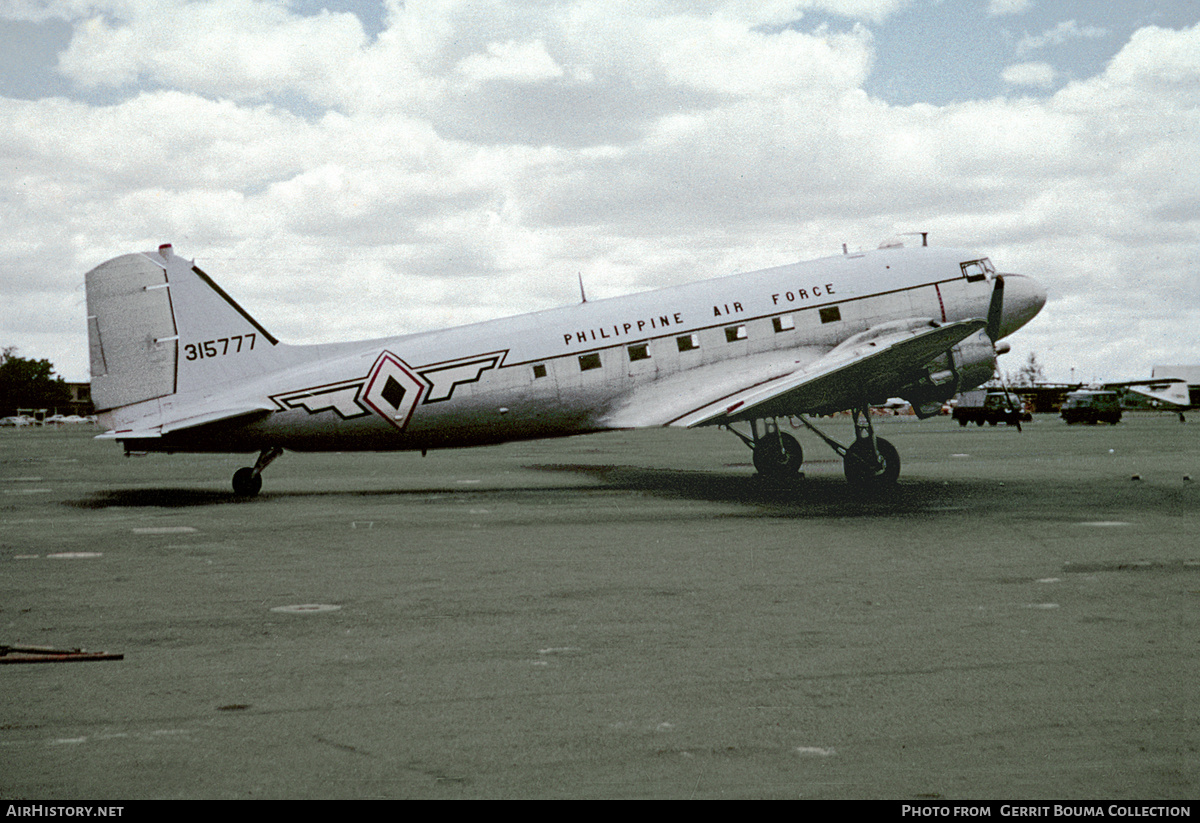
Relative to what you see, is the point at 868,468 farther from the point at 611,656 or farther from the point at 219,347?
the point at 611,656

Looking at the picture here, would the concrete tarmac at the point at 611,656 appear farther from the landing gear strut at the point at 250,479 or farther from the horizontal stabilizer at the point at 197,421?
the landing gear strut at the point at 250,479

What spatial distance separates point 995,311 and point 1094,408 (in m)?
59.2

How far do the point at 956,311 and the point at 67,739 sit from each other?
19449mm

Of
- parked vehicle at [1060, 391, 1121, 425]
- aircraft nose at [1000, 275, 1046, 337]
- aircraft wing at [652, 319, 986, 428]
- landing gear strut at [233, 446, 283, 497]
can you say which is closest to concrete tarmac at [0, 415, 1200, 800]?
aircraft wing at [652, 319, 986, 428]

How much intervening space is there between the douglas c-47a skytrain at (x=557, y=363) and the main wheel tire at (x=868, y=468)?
30 millimetres

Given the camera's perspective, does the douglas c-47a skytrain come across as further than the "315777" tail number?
No

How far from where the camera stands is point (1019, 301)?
22.4m

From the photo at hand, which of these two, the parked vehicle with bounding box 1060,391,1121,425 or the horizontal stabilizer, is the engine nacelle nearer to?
the horizontal stabilizer

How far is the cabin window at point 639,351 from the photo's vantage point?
20781 mm

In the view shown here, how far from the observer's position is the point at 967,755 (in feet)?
15.9

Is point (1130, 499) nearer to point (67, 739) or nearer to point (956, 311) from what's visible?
point (956, 311)

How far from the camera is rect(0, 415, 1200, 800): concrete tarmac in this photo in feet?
15.4

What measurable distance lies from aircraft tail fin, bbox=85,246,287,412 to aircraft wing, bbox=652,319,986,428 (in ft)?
28.1

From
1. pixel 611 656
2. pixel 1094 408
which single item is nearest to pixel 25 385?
pixel 1094 408
